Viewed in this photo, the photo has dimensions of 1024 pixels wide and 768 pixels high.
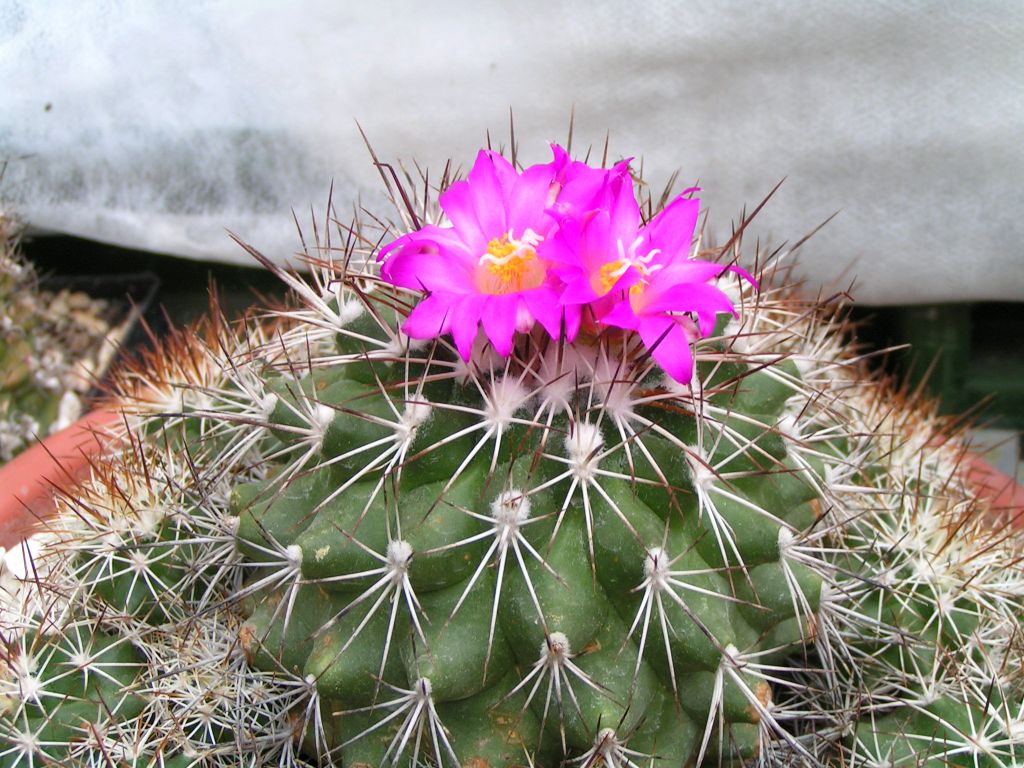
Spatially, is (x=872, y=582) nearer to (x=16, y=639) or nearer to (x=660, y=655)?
(x=660, y=655)

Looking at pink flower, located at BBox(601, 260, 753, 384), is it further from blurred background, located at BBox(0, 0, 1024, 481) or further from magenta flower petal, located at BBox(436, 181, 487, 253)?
blurred background, located at BBox(0, 0, 1024, 481)

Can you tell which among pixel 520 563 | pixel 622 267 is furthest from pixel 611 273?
pixel 520 563

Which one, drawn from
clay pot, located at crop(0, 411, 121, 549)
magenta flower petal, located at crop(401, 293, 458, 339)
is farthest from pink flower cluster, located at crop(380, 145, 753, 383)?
clay pot, located at crop(0, 411, 121, 549)

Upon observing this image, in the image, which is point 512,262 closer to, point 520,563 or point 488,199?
point 488,199

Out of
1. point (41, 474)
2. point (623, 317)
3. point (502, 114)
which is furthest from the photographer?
point (502, 114)

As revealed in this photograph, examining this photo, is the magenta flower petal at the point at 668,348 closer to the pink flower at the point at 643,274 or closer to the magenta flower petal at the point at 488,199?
the pink flower at the point at 643,274

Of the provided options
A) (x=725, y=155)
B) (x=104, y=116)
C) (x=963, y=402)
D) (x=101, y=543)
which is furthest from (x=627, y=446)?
(x=104, y=116)

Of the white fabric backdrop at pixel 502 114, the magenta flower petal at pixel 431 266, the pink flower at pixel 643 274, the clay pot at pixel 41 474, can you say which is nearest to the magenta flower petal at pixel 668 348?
the pink flower at pixel 643 274
